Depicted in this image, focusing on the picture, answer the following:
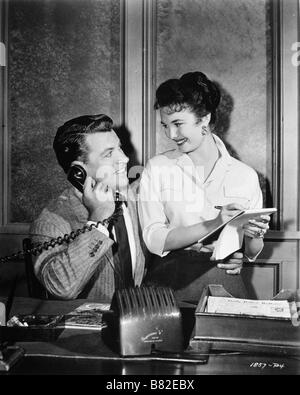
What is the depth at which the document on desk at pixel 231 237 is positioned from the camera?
227 cm

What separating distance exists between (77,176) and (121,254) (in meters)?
0.47

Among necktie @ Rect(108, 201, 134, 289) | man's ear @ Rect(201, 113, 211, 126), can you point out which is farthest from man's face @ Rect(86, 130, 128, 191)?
man's ear @ Rect(201, 113, 211, 126)

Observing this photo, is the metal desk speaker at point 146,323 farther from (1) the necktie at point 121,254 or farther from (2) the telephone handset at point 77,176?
(2) the telephone handset at point 77,176

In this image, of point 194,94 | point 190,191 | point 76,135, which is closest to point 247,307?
point 190,191

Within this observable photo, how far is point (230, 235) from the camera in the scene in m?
2.32

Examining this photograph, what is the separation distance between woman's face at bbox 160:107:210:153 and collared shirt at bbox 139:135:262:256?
0.20 feet

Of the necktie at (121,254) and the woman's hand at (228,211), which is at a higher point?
the woman's hand at (228,211)

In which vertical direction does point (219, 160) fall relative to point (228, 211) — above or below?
above

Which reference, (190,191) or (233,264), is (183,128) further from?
(233,264)

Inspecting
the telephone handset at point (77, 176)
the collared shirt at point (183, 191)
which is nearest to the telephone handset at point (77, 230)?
the telephone handset at point (77, 176)

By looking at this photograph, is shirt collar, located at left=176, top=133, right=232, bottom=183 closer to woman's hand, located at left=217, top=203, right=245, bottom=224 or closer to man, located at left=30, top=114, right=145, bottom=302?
woman's hand, located at left=217, top=203, right=245, bottom=224

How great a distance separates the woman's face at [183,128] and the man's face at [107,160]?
0.90 feet
